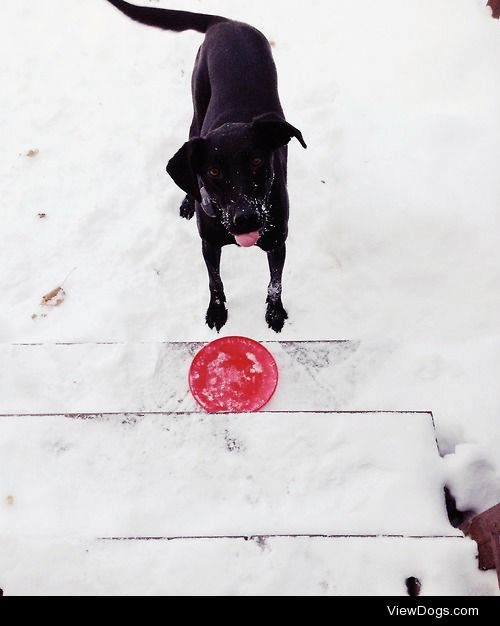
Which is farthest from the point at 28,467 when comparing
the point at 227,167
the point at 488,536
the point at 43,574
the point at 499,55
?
the point at 499,55

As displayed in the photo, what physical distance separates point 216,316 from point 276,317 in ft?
1.09

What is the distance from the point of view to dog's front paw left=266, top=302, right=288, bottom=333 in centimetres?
282

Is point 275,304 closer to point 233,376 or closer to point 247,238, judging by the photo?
point 233,376

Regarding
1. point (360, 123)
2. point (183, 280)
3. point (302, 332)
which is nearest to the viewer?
point (302, 332)

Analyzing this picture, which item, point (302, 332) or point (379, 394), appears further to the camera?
point (302, 332)

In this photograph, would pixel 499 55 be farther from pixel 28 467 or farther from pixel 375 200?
pixel 28 467

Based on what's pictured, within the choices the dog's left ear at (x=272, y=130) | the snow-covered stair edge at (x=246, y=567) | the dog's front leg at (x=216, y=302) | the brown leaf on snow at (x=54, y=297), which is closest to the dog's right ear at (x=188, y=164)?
the dog's left ear at (x=272, y=130)

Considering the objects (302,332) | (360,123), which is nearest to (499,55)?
(360,123)

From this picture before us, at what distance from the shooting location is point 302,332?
2822mm

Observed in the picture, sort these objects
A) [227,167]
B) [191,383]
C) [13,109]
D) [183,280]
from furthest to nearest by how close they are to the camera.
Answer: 1. [13,109]
2. [183,280]
3. [191,383]
4. [227,167]

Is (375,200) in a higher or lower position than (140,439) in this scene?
higher

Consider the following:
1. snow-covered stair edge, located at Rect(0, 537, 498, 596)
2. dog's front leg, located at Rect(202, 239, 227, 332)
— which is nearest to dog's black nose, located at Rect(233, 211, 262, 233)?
dog's front leg, located at Rect(202, 239, 227, 332)

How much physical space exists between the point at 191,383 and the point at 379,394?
89 cm

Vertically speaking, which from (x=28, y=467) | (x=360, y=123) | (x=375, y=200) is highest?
(x=360, y=123)
